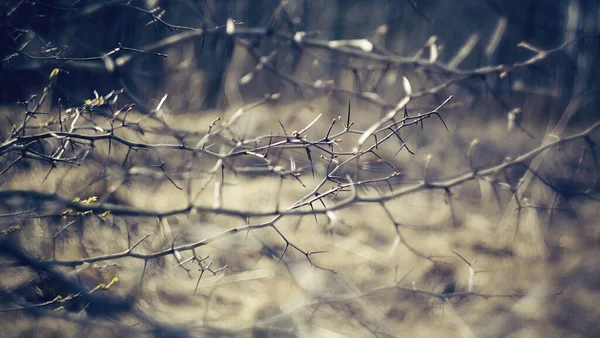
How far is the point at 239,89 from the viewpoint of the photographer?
21.4 feet

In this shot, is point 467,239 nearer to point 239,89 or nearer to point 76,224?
point 76,224

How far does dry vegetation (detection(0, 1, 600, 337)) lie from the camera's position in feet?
7.38

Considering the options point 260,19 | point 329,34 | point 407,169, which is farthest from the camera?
point 329,34

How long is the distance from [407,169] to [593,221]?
1757mm

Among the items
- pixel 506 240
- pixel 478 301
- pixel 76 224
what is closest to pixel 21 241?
pixel 76 224

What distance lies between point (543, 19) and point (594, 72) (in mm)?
937

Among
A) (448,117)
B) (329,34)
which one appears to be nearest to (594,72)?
(448,117)

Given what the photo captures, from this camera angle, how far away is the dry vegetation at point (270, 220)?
225 centimetres

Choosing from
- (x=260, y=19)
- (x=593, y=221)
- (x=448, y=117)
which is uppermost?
(x=260, y=19)

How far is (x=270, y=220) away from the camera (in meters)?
3.91

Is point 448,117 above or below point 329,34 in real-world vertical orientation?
below

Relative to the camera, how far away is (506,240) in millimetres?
3998

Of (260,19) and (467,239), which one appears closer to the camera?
(467,239)

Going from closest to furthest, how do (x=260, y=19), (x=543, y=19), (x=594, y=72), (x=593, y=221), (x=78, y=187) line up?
(x=78, y=187) → (x=593, y=221) → (x=594, y=72) → (x=543, y=19) → (x=260, y=19)
